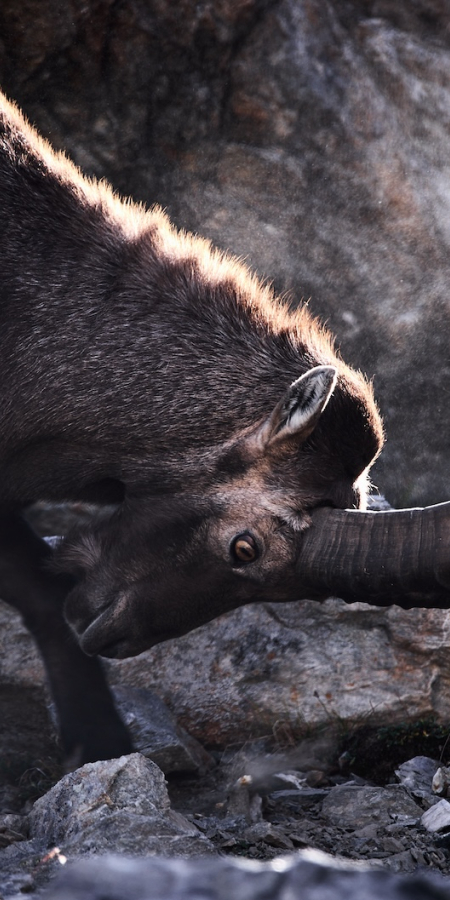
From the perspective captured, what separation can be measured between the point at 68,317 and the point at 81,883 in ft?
9.79

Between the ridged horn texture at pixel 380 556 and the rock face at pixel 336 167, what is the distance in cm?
231

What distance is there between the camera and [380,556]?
3.40 metres

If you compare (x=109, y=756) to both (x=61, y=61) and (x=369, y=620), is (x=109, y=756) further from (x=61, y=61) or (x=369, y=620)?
(x=61, y=61)

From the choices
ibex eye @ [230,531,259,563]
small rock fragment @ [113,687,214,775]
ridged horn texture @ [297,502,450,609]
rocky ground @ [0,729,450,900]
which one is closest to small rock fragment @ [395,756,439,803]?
rocky ground @ [0,729,450,900]

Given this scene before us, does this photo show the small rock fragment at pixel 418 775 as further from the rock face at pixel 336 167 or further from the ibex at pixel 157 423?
the rock face at pixel 336 167

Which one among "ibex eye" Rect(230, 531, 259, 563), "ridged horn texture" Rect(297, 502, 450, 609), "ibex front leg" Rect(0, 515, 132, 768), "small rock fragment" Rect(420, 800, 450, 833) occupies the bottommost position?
"ibex front leg" Rect(0, 515, 132, 768)

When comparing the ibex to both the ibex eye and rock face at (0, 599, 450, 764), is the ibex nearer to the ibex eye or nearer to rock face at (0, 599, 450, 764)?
the ibex eye

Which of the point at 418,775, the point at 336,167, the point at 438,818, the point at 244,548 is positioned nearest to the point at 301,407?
the point at 244,548


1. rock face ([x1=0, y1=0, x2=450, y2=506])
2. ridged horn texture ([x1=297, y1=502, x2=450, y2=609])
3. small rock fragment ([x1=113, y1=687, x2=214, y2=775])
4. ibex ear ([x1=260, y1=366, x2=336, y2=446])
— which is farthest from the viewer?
rock face ([x1=0, y1=0, x2=450, y2=506])

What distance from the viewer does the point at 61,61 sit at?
18.3 ft

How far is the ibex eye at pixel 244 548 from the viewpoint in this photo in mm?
3730

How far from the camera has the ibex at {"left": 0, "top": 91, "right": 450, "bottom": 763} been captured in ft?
12.3

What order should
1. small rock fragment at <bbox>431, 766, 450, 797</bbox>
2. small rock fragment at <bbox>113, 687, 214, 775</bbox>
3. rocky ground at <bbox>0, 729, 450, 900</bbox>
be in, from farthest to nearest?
1. small rock fragment at <bbox>113, 687, 214, 775</bbox>
2. small rock fragment at <bbox>431, 766, 450, 797</bbox>
3. rocky ground at <bbox>0, 729, 450, 900</bbox>

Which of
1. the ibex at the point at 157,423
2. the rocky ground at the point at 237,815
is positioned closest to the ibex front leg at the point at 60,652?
the ibex at the point at 157,423
